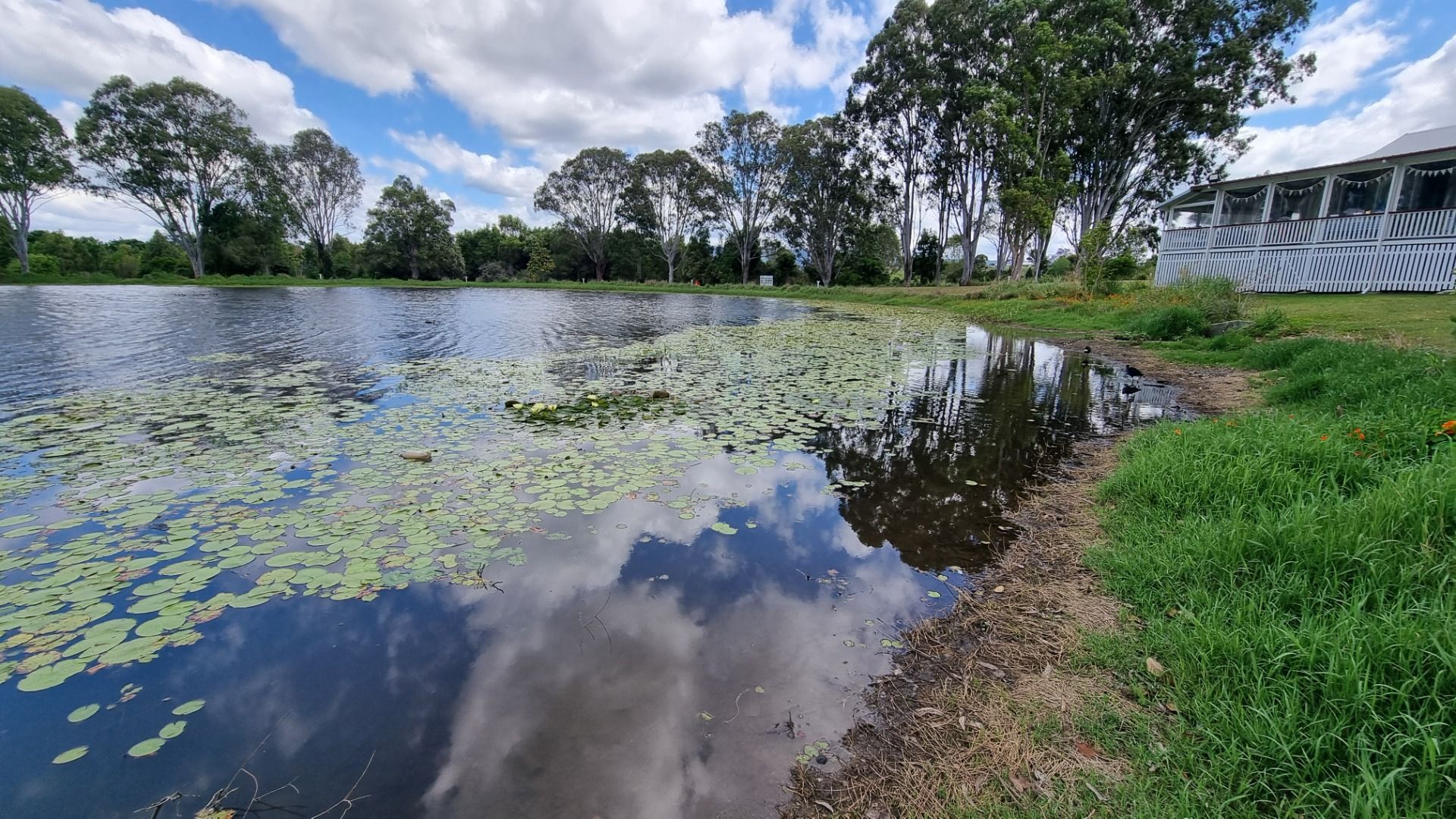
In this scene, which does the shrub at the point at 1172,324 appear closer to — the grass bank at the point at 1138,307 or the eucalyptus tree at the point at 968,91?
the grass bank at the point at 1138,307

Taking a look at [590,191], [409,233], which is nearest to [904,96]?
[590,191]

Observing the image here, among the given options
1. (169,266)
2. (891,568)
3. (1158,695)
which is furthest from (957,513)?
(169,266)

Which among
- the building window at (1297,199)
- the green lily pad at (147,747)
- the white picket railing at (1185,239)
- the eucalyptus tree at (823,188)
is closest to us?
the green lily pad at (147,747)

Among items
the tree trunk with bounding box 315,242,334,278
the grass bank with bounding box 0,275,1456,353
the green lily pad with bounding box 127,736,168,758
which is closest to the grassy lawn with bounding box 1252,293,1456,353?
the grass bank with bounding box 0,275,1456,353

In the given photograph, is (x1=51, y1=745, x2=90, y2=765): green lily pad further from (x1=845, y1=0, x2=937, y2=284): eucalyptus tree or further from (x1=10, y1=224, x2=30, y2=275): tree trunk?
(x1=10, y1=224, x2=30, y2=275): tree trunk

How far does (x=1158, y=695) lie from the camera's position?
6.07 feet

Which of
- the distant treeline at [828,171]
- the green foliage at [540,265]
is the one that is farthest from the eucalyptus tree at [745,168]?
the green foliage at [540,265]

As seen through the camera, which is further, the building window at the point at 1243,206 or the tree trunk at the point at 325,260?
the tree trunk at the point at 325,260

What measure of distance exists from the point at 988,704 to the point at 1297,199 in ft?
72.1

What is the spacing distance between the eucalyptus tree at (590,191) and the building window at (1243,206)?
36643 millimetres

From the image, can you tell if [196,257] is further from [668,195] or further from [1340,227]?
[1340,227]

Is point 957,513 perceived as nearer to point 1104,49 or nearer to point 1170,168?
point 1104,49

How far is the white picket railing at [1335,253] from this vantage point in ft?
39.7

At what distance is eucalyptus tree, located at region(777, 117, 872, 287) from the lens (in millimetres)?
33719
